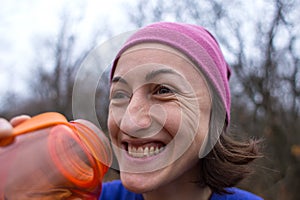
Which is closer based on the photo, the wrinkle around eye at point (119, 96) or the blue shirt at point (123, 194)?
the wrinkle around eye at point (119, 96)

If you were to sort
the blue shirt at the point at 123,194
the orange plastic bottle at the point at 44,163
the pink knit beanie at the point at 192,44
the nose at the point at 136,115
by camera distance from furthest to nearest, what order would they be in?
the blue shirt at the point at 123,194, the pink knit beanie at the point at 192,44, the nose at the point at 136,115, the orange plastic bottle at the point at 44,163

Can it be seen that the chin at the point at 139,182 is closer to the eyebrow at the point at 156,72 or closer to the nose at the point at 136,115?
the nose at the point at 136,115

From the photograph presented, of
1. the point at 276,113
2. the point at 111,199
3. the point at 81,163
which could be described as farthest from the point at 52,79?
the point at 81,163

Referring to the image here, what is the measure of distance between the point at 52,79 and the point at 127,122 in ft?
28.6

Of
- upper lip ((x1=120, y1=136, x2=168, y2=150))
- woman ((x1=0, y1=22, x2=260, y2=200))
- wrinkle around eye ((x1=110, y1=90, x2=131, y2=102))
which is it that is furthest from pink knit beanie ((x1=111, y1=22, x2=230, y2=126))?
upper lip ((x1=120, y1=136, x2=168, y2=150))

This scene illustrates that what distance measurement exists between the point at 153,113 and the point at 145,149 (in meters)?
0.10

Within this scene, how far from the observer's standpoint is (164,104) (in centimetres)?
104

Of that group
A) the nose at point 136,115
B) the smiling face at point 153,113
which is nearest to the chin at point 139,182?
the smiling face at point 153,113

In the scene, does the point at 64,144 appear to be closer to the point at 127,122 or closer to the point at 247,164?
the point at 127,122

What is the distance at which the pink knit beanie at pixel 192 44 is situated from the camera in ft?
3.61

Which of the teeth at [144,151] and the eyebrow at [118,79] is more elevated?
the eyebrow at [118,79]

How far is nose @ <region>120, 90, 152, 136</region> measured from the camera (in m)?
0.98

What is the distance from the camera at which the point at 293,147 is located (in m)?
4.89

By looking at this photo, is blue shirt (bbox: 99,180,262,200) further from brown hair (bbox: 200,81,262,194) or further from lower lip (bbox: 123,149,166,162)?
lower lip (bbox: 123,149,166,162)
